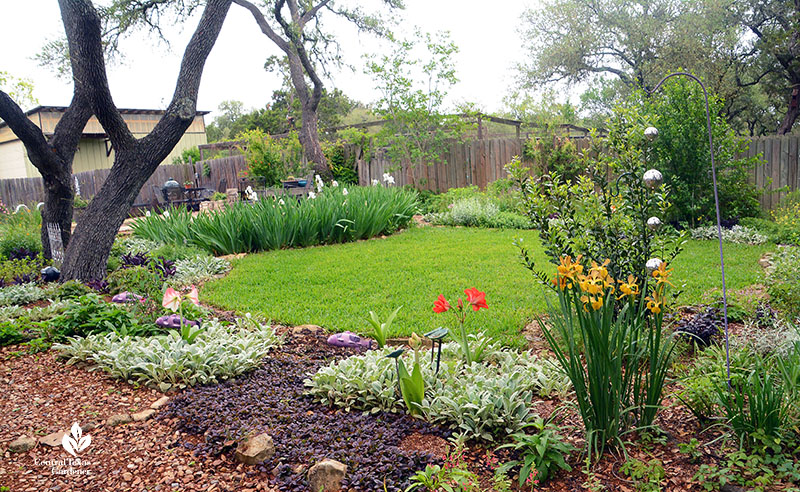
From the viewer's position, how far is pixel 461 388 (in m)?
2.74

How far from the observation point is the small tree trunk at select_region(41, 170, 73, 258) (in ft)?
21.1

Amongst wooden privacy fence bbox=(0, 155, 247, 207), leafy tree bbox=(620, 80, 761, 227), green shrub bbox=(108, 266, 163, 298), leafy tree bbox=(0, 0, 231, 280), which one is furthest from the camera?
wooden privacy fence bbox=(0, 155, 247, 207)

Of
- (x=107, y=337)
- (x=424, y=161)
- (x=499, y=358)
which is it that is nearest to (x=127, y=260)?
(x=107, y=337)

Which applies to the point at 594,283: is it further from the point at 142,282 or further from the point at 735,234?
the point at 735,234

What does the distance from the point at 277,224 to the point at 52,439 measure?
17.8ft

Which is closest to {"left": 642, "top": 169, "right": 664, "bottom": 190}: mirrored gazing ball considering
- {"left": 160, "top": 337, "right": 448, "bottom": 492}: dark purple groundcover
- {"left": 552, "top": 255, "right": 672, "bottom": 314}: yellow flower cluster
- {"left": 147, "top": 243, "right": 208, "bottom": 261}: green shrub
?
{"left": 552, "top": 255, "right": 672, "bottom": 314}: yellow flower cluster

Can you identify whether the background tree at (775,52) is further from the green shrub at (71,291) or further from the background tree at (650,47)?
the green shrub at (71,291)

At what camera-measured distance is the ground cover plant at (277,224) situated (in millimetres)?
7758

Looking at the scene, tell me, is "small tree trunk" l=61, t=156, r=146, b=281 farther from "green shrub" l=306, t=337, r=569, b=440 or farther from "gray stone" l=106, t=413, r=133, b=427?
"green shrub" l=306, t=337, r=569, b=440

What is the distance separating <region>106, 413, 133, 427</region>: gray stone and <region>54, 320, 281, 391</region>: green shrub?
337 millimetres

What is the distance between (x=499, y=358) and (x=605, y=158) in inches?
53.7

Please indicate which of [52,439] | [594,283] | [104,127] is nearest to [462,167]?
[104,127]

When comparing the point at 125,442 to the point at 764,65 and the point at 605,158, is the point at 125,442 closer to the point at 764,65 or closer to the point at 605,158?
the point at 605,158

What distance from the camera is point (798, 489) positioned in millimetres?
1832
